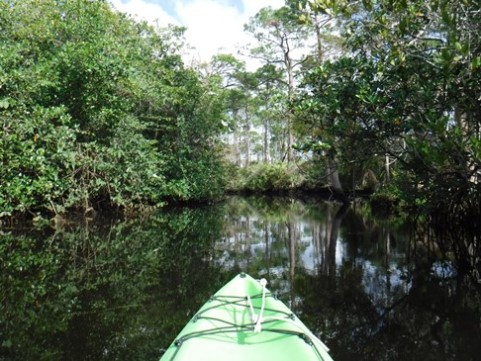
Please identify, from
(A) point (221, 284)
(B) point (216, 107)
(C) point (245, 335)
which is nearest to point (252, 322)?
(C) point (245, 335)

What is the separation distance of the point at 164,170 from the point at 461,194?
10645mm

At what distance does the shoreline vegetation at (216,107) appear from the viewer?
14.9 feet

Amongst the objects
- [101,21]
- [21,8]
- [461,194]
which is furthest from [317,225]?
[21,8]

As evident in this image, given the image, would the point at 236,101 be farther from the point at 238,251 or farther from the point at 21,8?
the point at 238,251

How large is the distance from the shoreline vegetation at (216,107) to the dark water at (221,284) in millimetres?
1274

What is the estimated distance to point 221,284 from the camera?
515cm

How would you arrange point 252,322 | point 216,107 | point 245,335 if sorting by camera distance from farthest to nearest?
point 216,107 < point 252,322 < point 245,335

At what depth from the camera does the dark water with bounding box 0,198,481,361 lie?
3387 millimetres

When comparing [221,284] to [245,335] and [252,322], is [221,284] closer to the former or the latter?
[252,322]

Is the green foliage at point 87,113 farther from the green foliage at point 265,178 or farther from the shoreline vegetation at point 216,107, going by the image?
the green foliage at point 265,178

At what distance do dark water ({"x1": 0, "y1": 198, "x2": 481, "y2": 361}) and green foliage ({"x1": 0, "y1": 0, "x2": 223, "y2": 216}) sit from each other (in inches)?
68.1

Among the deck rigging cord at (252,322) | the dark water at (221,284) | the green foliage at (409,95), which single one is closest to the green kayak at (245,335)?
the deck rigging cord at (252,322)

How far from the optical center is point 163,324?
12.5 ft

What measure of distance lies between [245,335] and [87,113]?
10396 mm
